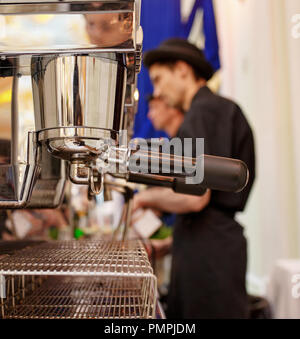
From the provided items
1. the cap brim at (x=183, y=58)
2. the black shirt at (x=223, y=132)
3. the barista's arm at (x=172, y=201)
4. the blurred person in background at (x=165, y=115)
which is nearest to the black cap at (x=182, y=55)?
the cap brim at (x=183, y=58)

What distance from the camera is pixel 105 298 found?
483mm

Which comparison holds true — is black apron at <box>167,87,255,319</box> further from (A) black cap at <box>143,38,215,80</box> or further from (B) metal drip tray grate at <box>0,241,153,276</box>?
(B) metal drip tray grate at <box>0,241,153,276</box>

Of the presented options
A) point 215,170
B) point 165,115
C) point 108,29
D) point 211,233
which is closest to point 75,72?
point 108,29

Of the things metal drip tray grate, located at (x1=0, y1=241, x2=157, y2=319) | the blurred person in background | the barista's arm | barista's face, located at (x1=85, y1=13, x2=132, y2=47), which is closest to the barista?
the barista's arm

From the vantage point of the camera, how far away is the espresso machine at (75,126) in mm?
360

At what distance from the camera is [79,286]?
551mm

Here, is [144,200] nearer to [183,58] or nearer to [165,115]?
[183,58]

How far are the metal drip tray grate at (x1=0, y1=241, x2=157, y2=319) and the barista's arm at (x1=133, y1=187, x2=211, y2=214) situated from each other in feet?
1.31

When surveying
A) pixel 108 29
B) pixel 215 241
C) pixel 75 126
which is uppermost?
pixel 108 29

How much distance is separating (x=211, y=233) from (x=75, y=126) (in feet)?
2.27

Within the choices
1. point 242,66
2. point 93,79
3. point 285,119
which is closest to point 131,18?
point 93,79

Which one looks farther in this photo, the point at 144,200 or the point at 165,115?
the point at 165,115
